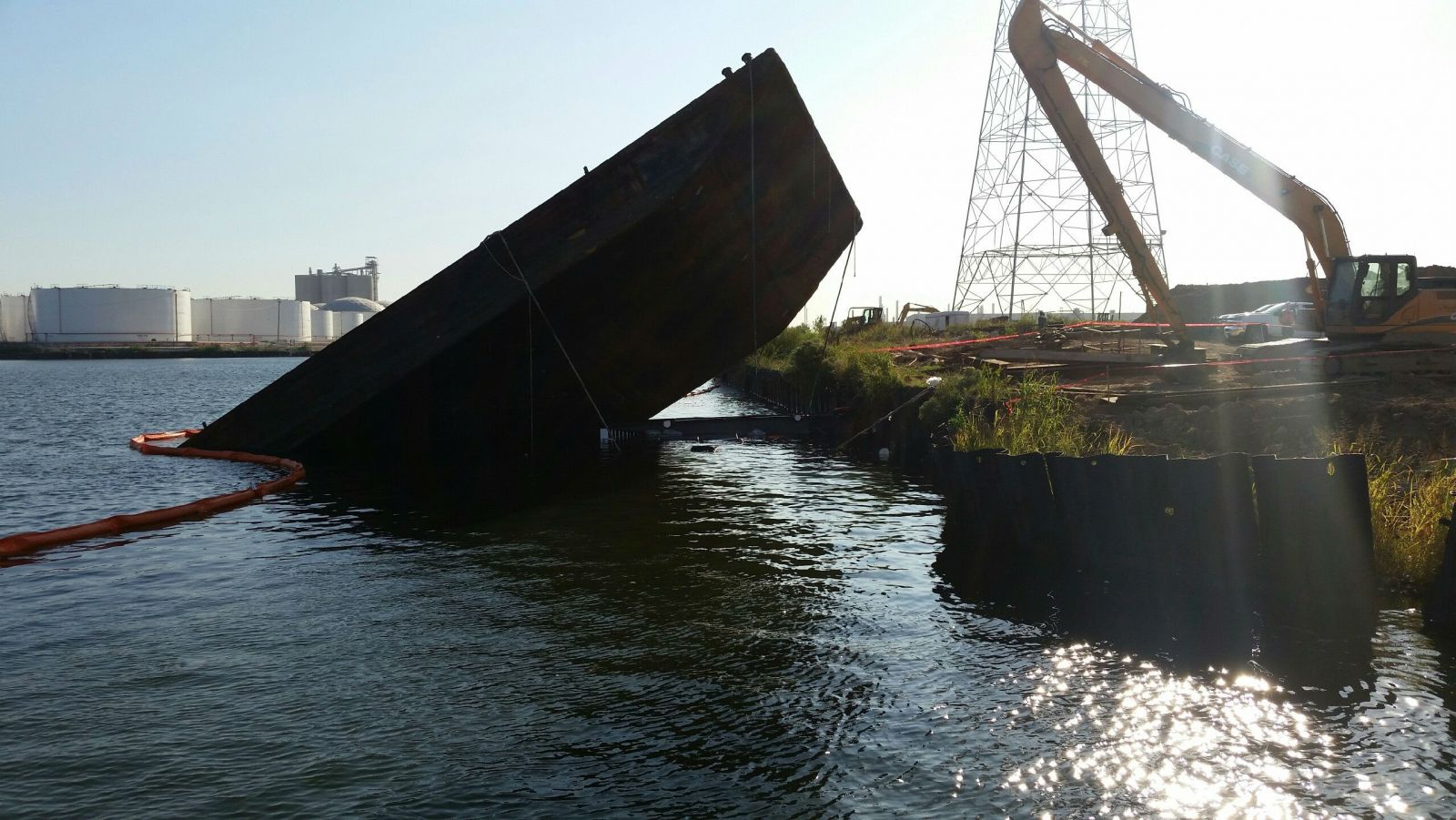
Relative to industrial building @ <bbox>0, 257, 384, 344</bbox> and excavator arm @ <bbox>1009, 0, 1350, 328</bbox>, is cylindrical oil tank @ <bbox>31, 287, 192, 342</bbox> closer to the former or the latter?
industrial building @ <bbox>0, 257, 384, 344</bbox>

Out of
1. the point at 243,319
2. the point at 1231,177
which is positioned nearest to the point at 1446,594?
the point at 1231,177

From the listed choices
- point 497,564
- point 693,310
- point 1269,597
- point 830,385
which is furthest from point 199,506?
point 830,385

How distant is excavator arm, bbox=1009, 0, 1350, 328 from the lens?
2058cm

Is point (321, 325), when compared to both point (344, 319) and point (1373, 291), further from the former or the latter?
point (1373, 291)

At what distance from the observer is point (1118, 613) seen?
9141 millimetres

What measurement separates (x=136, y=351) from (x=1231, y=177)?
128 m

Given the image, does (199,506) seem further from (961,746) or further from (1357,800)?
(1357,800)

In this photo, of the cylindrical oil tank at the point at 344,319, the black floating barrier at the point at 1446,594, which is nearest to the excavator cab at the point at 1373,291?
the black floating barrier at the point at 1446,594

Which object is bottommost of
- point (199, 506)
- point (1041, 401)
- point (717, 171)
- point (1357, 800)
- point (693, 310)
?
point (1357, 800)

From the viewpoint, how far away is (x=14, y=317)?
437 feet

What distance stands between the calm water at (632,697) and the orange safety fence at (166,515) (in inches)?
17.2

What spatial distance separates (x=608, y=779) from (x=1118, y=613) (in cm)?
541

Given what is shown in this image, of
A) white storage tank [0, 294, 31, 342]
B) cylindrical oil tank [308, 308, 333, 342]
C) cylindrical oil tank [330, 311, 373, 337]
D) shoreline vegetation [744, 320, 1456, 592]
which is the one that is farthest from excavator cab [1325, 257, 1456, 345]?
white storage tank [0, 294, 31, 342]

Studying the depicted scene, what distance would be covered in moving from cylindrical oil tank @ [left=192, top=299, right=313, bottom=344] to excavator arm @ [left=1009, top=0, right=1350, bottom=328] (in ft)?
438
